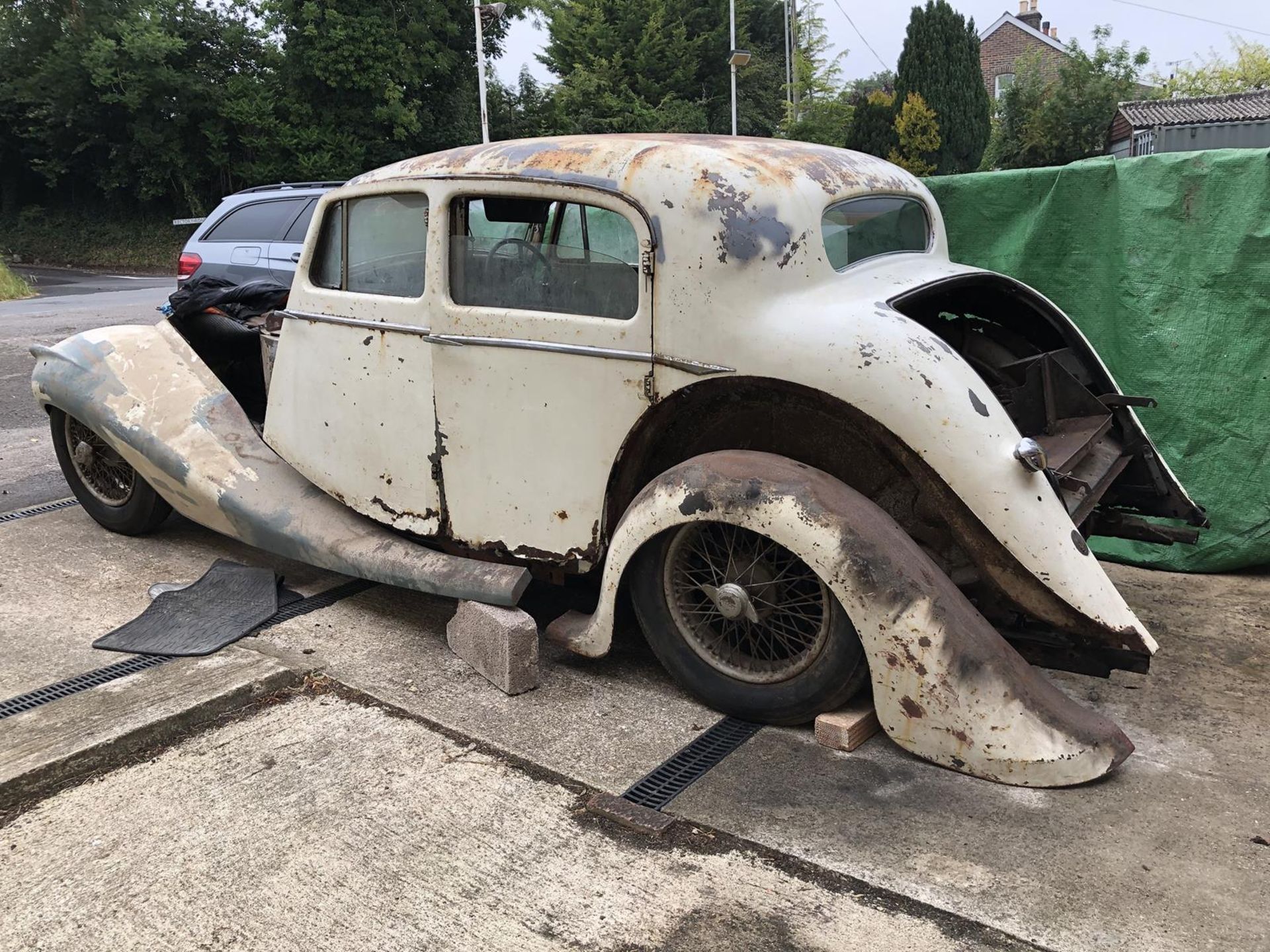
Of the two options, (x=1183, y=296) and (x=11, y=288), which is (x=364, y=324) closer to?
(x=1183, y=296)

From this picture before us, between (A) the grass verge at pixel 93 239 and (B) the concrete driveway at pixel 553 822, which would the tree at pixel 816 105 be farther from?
(B) the concrete driveway at pixel 553 822

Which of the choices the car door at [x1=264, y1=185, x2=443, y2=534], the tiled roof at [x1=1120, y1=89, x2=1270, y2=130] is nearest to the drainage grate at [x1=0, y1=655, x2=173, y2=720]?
the car door at [x1=264, y1=185, x2=443, y2=534]

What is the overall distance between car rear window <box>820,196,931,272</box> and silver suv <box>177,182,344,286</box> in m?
5.85

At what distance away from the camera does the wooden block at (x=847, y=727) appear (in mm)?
3119

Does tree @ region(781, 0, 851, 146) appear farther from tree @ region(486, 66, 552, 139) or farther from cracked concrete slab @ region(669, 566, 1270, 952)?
cracked concrete slab @ region(669, 566, 1270, 952)

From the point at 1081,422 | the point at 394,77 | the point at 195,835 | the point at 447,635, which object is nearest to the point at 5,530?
the point at 447,635

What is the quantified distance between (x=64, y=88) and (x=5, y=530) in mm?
30130

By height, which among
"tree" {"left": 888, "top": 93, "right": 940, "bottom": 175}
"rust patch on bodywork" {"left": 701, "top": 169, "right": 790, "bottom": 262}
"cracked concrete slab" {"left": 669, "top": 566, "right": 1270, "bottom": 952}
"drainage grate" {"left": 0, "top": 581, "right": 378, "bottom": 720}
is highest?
"tree" {"left": 888, "top": 93, "right": 940, "bottom": 175}

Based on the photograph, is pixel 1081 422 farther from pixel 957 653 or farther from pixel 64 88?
pixel 64 88

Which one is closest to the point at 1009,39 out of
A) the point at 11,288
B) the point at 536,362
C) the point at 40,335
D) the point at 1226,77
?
the point at 1226,77

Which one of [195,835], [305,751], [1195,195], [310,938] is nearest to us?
[310,938]

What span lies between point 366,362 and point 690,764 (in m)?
1.99

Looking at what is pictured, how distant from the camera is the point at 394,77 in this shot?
97.0 ft

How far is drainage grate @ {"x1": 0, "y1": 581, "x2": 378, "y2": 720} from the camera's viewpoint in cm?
341
